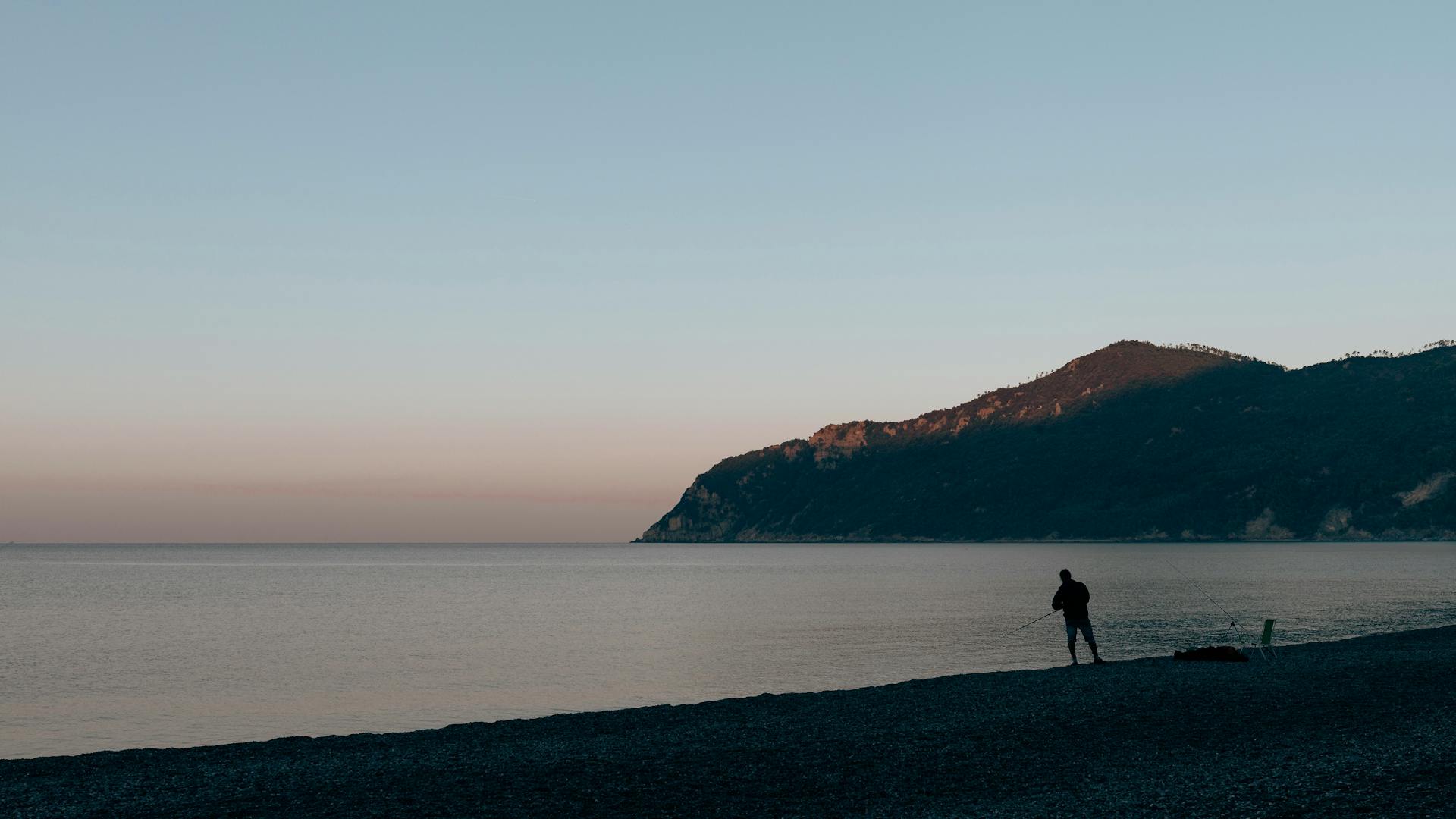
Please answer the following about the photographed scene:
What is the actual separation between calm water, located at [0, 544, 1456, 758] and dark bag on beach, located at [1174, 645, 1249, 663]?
24.6ft

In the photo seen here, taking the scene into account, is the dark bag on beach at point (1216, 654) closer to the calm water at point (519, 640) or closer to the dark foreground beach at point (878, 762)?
the dark foreground beach at point (878, 762)

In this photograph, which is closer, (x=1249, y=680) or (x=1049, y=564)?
(x=1249, y=680)

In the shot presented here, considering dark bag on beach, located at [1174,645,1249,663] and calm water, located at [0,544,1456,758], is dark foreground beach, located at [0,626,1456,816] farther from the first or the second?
calm water, located at [0,544,1456,758]

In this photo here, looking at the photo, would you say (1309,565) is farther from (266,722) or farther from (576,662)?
(266,722)

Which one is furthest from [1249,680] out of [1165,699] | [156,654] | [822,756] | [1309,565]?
[1309,565]

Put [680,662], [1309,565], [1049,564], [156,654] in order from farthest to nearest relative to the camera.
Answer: [1049,564] → [1309,565] → [156,654] → [680,662]

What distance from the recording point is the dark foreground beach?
1473 cm

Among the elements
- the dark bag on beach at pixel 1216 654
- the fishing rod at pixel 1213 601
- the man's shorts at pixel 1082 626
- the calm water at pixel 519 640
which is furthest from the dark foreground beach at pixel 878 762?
the fishing rod at pixel 1213 601

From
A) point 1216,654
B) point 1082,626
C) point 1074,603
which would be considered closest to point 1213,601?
point 1216,654

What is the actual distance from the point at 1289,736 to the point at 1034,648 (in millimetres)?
27581

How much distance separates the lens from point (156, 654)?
4938 centimetres

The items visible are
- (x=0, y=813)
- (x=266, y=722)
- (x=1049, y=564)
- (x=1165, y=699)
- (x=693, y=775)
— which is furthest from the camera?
(x=1049, y=564)

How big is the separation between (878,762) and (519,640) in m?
39.6

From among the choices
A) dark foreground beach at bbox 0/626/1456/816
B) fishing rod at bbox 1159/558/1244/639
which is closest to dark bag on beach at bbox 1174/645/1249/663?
fishing rod at bbox 1159/558/1244/639
